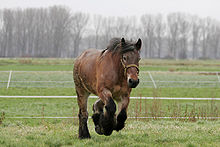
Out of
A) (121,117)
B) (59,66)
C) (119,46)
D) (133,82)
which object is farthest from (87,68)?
(59,66)

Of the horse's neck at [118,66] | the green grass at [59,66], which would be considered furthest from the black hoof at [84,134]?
the green grass at [59,66]

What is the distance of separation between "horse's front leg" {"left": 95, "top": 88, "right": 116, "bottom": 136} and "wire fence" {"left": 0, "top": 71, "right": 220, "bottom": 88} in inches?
659

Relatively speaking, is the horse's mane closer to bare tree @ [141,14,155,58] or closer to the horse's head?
the horse's head

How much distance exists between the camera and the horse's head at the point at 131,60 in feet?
18.2

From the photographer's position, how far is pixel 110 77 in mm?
6027

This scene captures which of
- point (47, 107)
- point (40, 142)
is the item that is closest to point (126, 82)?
point (40, 142)

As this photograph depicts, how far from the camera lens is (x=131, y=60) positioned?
19.1 feet

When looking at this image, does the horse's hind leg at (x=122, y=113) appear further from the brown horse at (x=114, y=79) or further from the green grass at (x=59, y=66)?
the green grass at (x=59, y=66)

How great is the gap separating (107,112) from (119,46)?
1.32 metres

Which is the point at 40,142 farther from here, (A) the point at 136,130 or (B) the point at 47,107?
(B) the point at 47,107

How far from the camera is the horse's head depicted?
5539 millimetres

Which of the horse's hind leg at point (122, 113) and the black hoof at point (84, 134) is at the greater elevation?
the horse's hind leg at point (122, 113)

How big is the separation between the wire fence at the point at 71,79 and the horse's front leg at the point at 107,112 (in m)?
16.8

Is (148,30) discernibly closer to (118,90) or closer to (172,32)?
(172,32)
